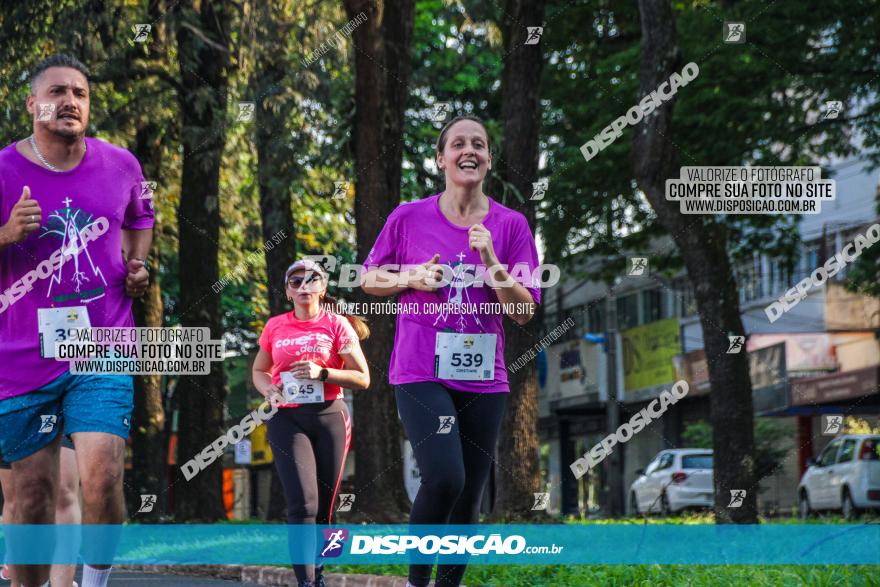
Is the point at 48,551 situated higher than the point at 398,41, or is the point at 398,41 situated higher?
the point at 398,41

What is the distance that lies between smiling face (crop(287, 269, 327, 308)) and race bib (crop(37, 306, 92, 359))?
10.3 feet

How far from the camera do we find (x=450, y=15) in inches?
782

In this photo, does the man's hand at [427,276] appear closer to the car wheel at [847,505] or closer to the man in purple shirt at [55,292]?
the man in purple shirt at [55,292]

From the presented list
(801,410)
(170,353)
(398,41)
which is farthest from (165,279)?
(398,41)

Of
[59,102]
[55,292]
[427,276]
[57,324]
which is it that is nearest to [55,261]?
[55,292]

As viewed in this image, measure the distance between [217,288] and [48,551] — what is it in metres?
14.4

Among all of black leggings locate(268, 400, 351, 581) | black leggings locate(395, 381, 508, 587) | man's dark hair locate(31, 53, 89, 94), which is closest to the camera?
man's dark hair locate(31, 53, 89, 94)

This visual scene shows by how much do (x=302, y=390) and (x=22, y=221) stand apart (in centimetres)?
330

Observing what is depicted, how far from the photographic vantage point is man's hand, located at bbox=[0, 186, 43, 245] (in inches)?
226

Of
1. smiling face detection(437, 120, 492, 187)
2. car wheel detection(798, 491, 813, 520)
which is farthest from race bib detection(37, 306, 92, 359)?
car wheel detection(798, 491, 813, 520)

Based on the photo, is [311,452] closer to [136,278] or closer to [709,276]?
[136,278]

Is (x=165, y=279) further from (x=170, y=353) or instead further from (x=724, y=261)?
(x=724, y=261)

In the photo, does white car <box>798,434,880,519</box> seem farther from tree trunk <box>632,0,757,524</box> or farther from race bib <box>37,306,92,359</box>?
race bib <box>37,306,92,359</box>

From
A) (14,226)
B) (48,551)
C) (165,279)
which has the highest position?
(165,279)
